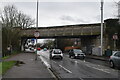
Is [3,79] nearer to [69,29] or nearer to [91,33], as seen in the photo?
[91,33]

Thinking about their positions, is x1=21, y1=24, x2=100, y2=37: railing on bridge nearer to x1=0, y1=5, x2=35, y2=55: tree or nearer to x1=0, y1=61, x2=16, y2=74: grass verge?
x1=0, y1=5, x2=35, y2=55: tree

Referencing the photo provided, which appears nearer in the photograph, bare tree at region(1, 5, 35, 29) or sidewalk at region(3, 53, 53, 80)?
sidewalk at region(3, 53, 53, 80)

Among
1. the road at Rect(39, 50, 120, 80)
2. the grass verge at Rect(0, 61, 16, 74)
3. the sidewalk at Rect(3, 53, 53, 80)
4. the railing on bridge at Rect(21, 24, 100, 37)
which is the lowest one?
the road at Rect(39, 50, 120, 80)

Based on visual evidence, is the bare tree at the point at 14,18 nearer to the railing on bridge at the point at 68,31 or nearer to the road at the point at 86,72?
the railing on bridge at the point at 68,31

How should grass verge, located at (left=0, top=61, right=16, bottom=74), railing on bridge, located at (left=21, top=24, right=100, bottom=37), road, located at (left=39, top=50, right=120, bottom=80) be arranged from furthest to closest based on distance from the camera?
railing on bridge, located at (left=21, top=24, right=100, bottom=37) → grass verge, located at (left=0, top=61, right=16, bottom=74) → road, located at (left=39, top=50, right=120, bottom=80)

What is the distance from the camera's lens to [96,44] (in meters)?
48.5

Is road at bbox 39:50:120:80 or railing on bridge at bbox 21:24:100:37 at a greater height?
railing on bridge at bbox 21:24:100:37

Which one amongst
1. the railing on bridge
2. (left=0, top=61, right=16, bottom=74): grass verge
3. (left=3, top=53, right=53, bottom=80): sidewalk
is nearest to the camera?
(left=3, top=53, right=53, bottom=80): sidewalk

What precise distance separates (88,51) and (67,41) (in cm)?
4236

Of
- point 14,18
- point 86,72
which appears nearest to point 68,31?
Answer: point 14,18

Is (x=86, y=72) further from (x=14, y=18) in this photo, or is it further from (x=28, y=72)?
(x=14, y=18)

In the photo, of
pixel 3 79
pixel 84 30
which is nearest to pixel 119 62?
pixel 3 79

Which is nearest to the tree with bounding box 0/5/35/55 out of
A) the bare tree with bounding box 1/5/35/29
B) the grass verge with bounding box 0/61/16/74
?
the bare tree with bounding box 1/5/35/29

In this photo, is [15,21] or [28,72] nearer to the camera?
[28,72]
